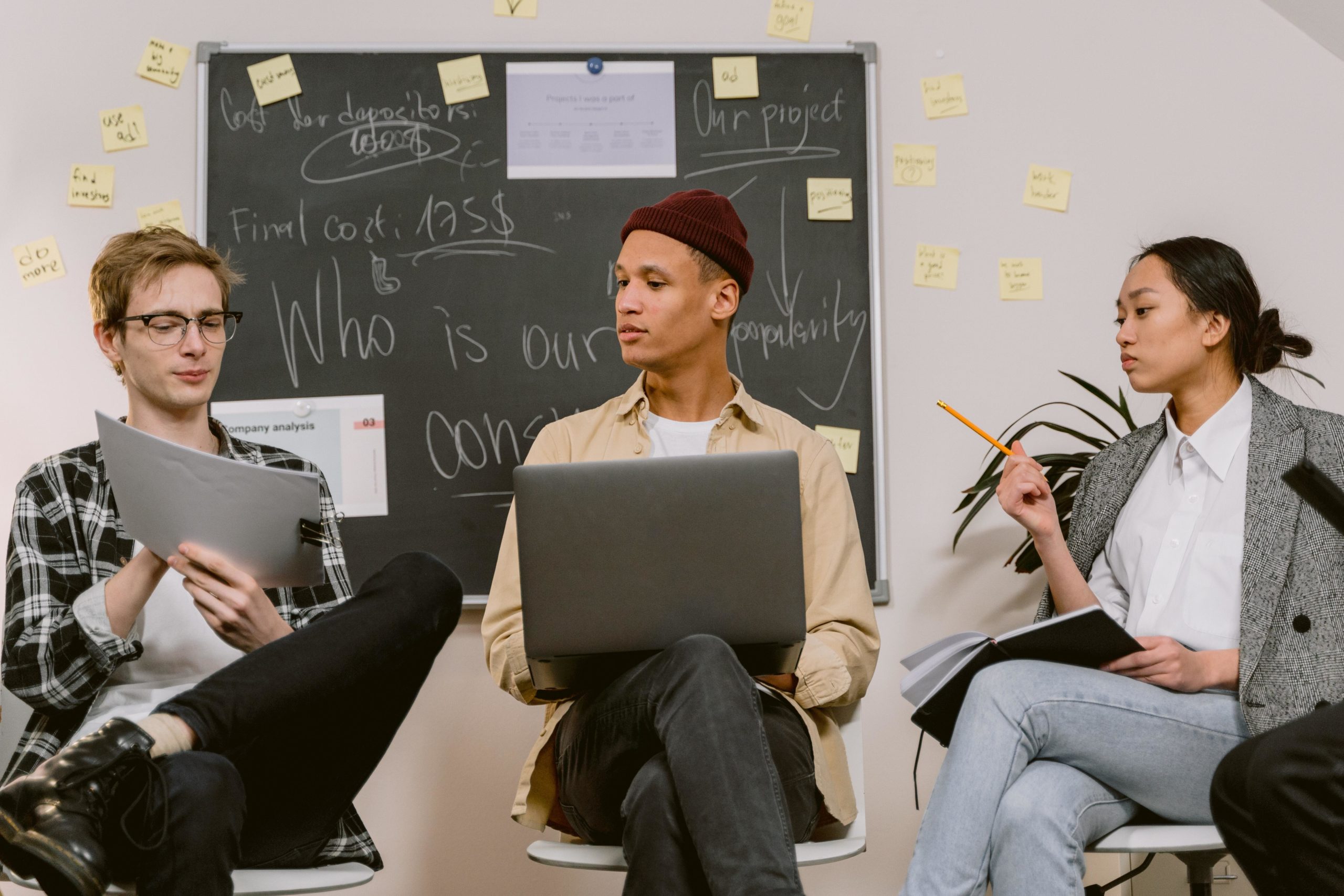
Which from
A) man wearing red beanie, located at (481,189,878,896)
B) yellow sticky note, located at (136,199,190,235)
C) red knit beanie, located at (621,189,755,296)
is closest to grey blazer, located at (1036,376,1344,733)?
man wearing red beanie, located at (481,189,878,896)

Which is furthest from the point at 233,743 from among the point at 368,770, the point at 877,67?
the point at 877,67

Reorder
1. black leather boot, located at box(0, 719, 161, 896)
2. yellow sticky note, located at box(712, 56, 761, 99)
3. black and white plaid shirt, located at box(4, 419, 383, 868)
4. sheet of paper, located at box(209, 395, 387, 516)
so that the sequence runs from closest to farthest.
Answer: black leather boot, located at box(0, 719, 161, 896) → black and white plaid shirt, located at box(4, 419, 383, 868) → sheet of paper, located at box(209, 395, 387, 516) → yellow sticky note, located at box(712, 56, 761, 99)

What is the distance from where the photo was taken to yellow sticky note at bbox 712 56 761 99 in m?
2.37

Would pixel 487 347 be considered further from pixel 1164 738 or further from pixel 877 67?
pixel 1164 738

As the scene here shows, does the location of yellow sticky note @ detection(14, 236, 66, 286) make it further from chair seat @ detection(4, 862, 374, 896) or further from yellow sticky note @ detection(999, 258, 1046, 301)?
yellow sticky note @ detection(999, 258, 1046, 301)

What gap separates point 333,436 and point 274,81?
78 cm

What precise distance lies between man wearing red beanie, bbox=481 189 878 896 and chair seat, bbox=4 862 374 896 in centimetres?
24

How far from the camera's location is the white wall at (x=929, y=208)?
7.48 ft

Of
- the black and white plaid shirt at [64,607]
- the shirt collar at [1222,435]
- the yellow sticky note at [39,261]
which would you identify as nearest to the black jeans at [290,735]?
the black and white plaid shirt at [64,607]

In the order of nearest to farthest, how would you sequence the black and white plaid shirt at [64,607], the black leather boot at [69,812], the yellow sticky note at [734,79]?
the black leather boot at [69,812] → the black and white plaid shirt at [64,607] → the yellow sticky note at [734,79]

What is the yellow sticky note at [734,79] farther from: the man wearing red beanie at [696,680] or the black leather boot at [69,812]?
the black leather boot at [69,812]

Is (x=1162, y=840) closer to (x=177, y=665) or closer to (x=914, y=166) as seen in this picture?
(x=177, y=665)

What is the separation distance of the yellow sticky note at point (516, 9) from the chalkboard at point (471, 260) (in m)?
0.10

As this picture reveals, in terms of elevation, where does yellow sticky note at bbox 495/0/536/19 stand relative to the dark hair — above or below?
above
